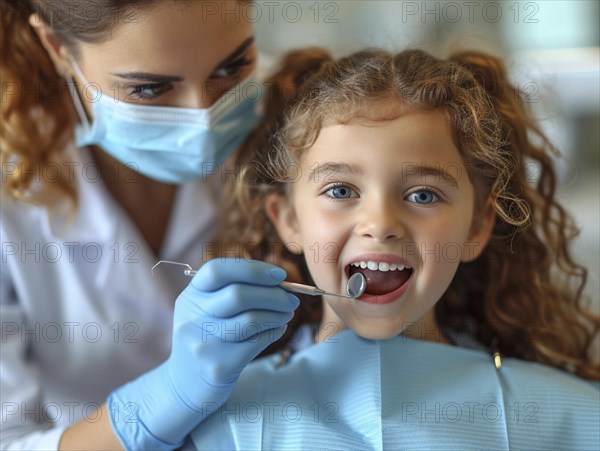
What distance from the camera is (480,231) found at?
120 centimetres

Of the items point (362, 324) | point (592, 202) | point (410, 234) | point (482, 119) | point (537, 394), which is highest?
point (482, 119)

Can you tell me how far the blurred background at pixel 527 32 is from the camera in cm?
212

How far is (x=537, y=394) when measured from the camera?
44.5 inches

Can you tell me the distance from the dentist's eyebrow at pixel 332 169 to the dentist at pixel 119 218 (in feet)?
0.55

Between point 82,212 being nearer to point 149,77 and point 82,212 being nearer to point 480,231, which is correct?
point 149,77

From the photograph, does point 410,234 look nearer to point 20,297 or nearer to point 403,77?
point 403,77

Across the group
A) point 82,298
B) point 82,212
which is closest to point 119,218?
point 82,212

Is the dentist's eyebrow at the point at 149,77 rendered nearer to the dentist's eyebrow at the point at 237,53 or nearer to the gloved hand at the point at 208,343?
the dentist's eyebrow at the point at 237,53

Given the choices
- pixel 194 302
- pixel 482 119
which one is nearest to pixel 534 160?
pixel 482 119

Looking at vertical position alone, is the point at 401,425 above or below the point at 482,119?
below

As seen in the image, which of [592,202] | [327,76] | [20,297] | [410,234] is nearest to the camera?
[410,234]

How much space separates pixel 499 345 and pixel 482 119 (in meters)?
0.52

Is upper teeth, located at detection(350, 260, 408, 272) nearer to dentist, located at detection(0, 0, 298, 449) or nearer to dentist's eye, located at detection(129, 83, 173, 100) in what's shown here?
dentist, located at detection(0, 0, 298, 449)

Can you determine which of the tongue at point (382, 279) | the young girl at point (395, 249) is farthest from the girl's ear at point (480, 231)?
the tongue at point (382, 279)
